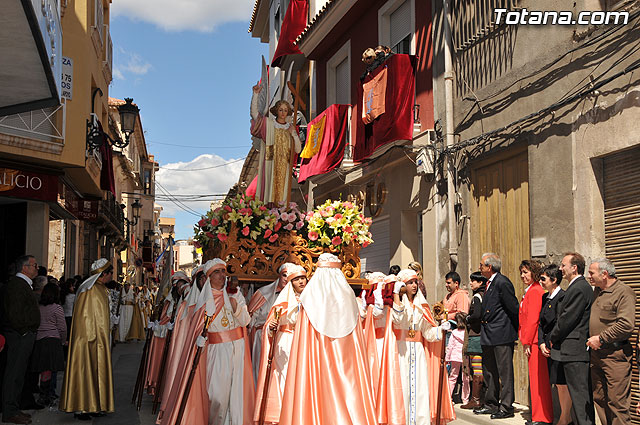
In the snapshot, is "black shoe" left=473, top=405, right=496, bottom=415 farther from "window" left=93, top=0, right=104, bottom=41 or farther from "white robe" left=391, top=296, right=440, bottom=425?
"window" left=93, top=0, right=104, bottom=41

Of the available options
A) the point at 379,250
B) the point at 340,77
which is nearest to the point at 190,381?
the point at 379,250

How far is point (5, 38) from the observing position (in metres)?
7.35

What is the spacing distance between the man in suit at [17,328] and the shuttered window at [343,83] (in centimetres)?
1033

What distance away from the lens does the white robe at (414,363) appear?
8227 millimetres

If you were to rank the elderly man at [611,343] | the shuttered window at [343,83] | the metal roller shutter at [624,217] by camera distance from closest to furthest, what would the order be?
1. the elderly man at [611,343]
2. the metal roller shutter at [624,217]
3. the shuttered window at [343,83]

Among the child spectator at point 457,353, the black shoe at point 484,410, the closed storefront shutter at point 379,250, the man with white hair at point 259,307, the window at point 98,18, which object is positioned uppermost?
the window at point 98,18

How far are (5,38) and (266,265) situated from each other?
387 cm

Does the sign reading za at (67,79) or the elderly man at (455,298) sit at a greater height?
the sign reading za at (67,79)

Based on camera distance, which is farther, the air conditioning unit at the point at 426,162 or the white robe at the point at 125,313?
the white robe at the point at 125,313

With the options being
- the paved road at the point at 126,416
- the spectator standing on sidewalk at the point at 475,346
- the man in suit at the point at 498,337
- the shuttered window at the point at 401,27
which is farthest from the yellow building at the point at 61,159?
the man in suit at the point at 498,337

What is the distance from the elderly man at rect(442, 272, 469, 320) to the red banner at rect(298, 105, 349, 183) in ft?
20.5

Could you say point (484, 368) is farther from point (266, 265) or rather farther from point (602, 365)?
point (266, 265)

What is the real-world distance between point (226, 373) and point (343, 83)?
38.6ft

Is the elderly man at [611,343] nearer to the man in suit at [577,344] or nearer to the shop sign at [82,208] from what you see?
the man in suit at [577,344]
